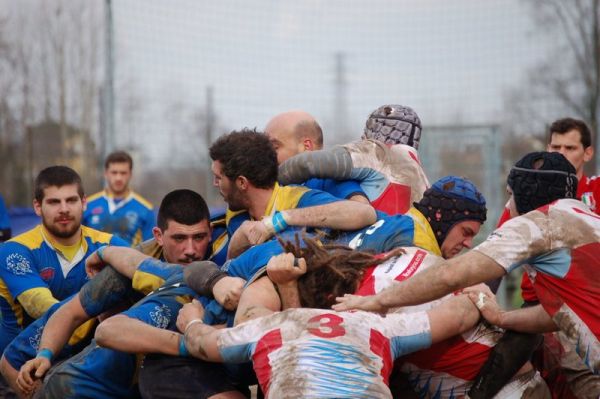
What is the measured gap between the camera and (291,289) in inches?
133

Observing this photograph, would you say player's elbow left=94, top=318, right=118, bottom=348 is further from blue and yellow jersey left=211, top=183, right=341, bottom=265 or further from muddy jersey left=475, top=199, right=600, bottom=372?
muddy jersey left=475, top=199, right=600, bottom=372

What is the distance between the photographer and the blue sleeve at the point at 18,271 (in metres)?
4.85

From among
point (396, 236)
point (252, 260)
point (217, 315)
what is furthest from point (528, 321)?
point (217, 315)

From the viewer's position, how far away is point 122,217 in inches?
369

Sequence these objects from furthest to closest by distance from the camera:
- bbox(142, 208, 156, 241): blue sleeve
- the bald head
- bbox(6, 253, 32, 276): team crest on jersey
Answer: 1. bbox(142, 208, 156, 241): blue sleeve
2. the bald head
3. bbox(6, 253, 32, 276): team crest on jersey

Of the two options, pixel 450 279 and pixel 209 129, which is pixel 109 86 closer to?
pixel 209 129

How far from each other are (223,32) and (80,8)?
4103mm

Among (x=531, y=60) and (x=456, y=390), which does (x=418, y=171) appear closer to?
(x=456, y=390)

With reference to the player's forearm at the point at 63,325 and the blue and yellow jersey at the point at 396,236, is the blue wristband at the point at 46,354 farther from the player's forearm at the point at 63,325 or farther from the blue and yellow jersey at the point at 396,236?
the blue and yellow jersey at the point at 396,236

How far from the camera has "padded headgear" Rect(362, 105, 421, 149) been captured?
498cm

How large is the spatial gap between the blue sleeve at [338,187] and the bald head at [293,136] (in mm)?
419

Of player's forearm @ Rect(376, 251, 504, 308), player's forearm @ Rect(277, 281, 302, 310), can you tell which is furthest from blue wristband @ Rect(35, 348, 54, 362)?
player's forearm @ Rect(376, 251, 504, 308)

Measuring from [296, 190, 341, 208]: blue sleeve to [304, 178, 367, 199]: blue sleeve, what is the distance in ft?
1.05

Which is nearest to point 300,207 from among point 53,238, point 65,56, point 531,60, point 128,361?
point 128,361
